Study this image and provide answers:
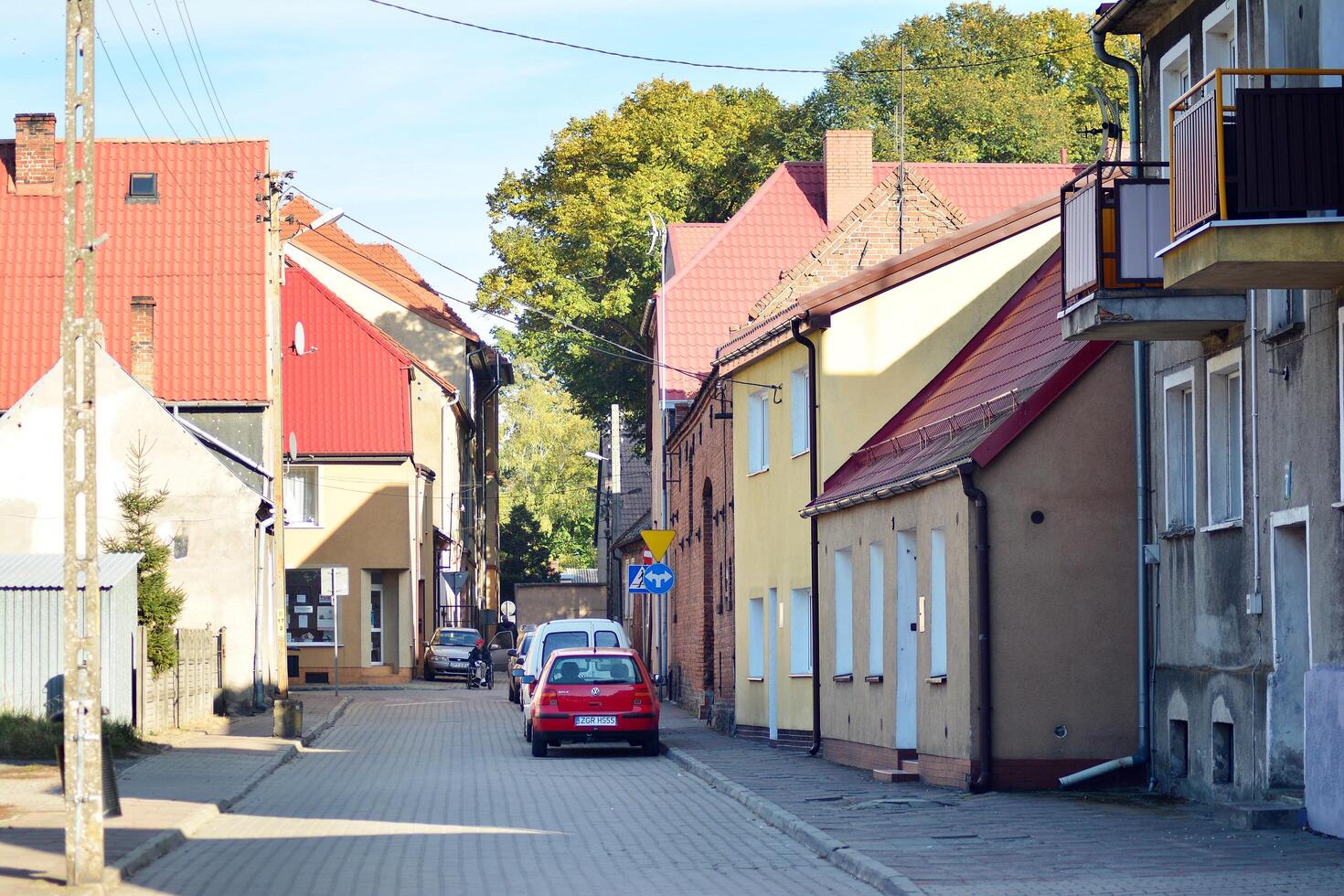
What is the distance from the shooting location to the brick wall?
1226 inches

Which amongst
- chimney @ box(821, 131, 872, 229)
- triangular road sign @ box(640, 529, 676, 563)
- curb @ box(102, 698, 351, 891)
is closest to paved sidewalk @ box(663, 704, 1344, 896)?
curb @ box(102, 698, 351, 891)

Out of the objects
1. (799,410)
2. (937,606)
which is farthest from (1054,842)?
(799,410)

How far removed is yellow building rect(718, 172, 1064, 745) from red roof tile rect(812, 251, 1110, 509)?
0.35 metres

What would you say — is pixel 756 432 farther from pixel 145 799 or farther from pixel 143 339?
pixel 143 339

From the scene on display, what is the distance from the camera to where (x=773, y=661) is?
27.1 meters

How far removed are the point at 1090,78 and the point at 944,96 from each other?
18.6ft

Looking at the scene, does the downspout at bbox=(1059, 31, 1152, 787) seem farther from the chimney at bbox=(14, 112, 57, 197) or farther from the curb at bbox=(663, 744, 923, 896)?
the chimney at bbox=(14, 112, 57, 197)

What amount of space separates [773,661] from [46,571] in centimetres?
1052

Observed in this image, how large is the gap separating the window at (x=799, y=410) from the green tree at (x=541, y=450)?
65778mm

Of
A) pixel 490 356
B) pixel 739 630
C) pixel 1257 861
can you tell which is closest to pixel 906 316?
pixel 739 630

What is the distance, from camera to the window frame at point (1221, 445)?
51.1 ft

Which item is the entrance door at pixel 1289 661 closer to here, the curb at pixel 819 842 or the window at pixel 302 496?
the curb at pixel 819 842

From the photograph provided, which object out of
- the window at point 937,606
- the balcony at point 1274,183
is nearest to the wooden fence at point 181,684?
the window at point 937,606

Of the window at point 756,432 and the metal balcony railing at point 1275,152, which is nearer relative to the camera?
the metal balcony railing at point 1275,152
